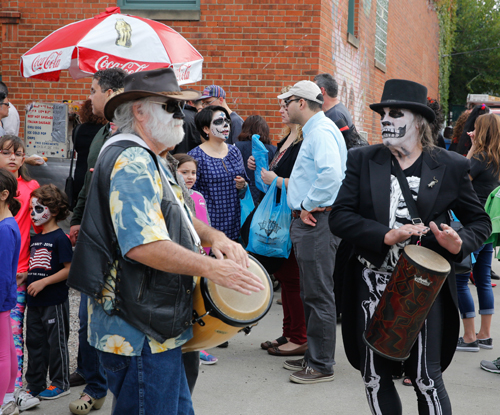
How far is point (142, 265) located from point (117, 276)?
0.11 m

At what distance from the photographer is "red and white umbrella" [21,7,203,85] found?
6.11m

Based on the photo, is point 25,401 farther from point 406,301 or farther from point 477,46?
point 477,46

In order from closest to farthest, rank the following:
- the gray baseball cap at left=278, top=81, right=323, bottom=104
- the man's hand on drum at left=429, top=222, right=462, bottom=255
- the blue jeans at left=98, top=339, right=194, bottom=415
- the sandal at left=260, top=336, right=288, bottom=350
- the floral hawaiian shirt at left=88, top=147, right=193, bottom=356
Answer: the floral hawaiian shirt at left=88, top=147, right=193, bottom=356 → the blue jeans at left=98, top=339, right=194, bottom=415 → the man's hand on drum at left=429, top=222, right=462, bottom=255 → the gray baseball cap at left=278, top=81, right=323, bottom=104 → the sandal at left=260, top=336, right=288, bottom=350

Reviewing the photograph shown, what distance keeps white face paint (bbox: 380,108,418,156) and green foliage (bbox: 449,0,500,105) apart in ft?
107

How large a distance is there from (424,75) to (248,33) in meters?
14.4

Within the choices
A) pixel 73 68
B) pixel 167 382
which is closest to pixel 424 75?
pixel 73 68

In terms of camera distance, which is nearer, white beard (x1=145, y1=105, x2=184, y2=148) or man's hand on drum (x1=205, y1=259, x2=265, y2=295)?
man's hand on drum (x1=205, y1=259, x2=265, y2=295)

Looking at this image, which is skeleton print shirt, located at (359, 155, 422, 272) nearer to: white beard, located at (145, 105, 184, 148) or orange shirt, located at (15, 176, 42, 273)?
white beard, located at (145, 105, 184, 148)

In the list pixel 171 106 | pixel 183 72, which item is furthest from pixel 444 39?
pixel 171 106

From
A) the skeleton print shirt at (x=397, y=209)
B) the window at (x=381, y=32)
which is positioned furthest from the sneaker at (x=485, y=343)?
the window at (x=381, y=32)

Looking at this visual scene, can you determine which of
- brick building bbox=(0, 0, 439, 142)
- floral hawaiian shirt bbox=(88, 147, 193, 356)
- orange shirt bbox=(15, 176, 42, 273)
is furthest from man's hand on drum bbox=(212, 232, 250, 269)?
brick building bbox=(0, 0, 439, 142)

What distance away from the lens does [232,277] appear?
2137 millimetres

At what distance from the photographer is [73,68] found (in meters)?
6.45

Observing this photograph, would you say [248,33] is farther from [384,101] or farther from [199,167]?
[384,101]
